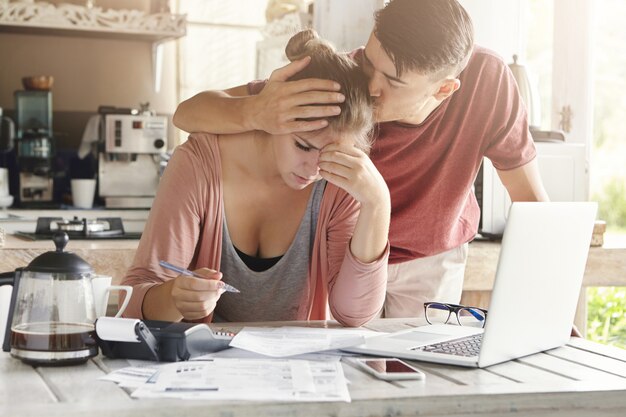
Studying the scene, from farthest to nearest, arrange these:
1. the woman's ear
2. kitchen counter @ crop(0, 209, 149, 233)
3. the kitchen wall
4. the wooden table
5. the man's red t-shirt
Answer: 1. the kitchen wall
2. kitchen counter @ crop(0, 209, 149, 233)
3. the man's red t-shirt
4. the woman's ear
5. the wooden table

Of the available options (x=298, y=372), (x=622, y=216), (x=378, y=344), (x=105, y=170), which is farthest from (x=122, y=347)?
(x=622, y=216)

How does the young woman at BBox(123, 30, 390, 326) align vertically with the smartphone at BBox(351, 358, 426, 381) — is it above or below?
above

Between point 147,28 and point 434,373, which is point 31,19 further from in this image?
point 434,373

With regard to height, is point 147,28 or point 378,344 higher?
point 147,28

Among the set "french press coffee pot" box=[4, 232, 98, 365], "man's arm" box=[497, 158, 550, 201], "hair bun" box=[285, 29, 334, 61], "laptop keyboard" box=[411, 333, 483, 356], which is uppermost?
"hair bun" box=[285, 29, 334, 61]

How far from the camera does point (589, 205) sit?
59.8 inches

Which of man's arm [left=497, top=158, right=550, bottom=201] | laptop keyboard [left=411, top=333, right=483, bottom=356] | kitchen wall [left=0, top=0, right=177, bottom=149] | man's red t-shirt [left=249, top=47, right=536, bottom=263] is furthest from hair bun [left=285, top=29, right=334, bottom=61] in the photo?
kitchen wall [left=0, top=0, right=177, bottom=149]

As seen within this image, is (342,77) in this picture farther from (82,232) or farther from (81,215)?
(81,215)

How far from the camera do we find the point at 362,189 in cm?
162

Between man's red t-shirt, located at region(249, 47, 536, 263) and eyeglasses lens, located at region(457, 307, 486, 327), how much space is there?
33 cm

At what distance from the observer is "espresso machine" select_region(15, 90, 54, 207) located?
4.02 m

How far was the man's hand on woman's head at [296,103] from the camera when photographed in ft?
5.31

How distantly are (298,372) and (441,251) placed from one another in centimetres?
119

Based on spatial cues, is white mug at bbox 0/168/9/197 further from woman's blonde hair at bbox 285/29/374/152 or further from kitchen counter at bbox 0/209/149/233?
woman's blonde hair at bbox 285/29/374/152
